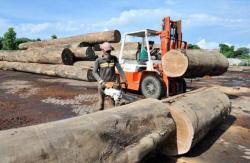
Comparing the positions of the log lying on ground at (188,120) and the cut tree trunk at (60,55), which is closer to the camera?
the log lying on ground at (188,120)

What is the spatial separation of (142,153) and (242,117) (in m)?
4.65

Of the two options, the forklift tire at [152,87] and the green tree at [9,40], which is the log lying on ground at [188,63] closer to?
the forklift tire at [152,87]

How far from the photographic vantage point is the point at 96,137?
3.53 meters

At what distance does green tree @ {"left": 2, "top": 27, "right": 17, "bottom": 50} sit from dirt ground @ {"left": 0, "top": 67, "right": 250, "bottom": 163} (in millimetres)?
27067

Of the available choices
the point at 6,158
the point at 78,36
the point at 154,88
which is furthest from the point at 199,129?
the point at 78,36

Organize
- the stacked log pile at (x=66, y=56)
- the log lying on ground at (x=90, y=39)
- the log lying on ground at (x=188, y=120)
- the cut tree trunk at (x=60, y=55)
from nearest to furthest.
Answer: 1. the log lying on ground at (x=188, y=120)
2. the stacked log pile at (x=66, y=56)
3. the log lying on ground at (x=90, y=39)
4. the cut tree trunk at (x=60, y=55)

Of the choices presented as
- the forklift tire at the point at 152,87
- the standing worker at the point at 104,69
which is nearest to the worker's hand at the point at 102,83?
the standing worker at the point at 104,69

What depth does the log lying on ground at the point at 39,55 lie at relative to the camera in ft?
50.2

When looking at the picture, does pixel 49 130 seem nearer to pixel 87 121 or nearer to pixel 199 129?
pixel 87 121

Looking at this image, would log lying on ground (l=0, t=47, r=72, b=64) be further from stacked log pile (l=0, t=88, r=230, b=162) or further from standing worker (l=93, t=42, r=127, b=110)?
stacked log pile (l=0, t=88, r=230, b=162)

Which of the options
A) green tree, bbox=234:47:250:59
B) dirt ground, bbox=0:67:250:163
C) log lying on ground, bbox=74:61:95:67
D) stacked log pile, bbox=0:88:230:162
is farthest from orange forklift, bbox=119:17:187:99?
green tree, bbox=234:47:250:59

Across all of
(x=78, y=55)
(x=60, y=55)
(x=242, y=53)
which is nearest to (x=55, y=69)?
(x=60, y=55)

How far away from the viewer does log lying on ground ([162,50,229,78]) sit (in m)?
8.48

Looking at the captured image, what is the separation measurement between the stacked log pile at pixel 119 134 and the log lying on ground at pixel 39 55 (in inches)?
411
